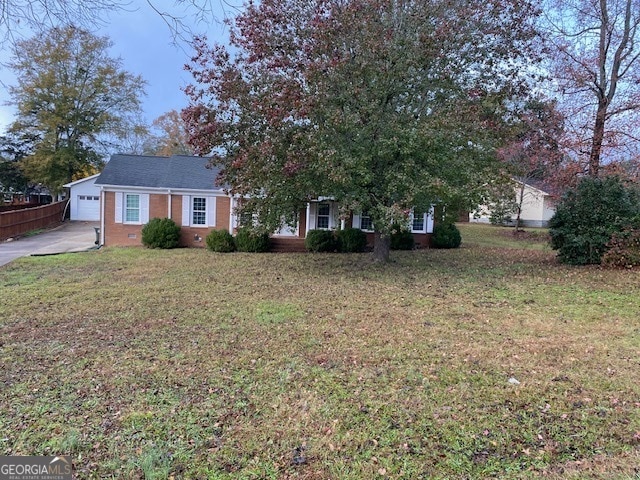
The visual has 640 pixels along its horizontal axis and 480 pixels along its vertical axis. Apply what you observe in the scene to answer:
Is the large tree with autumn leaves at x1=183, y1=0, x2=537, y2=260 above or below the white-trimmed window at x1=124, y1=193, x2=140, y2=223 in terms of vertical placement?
above

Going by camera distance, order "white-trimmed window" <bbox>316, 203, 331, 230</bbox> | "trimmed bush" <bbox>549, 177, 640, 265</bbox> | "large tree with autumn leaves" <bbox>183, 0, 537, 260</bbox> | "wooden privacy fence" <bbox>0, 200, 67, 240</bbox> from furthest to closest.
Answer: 1. "wooden privacy fence" <bbox>0, 200, 67, 240</bbox>
2. "white-trimmed window" <bbox>316, 203, 331, 230</bbox>
3. "trimmed bush" <bbox>549, 177, 640, 265</bbox>
4. "large tree with autumn leaves" <bbox>183, 0, 537, 260</bbox>

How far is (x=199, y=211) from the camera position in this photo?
16.6 metres

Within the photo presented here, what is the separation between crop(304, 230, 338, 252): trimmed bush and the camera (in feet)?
51.5

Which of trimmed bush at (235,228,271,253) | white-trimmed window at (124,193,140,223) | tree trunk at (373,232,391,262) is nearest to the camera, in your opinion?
tree trunk at (373,232,391,262)

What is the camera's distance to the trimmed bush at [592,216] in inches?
388

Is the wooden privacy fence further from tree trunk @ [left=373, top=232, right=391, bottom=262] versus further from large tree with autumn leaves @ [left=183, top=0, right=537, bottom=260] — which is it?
tree trunk @ [left=373, top=232, right=391, bottom=262]

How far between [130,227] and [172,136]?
935 inches

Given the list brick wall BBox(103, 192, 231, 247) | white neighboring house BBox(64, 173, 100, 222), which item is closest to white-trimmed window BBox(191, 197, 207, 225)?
brick wall BBox(103, 192, 231, 247)

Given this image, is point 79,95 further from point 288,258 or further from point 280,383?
point 280,383

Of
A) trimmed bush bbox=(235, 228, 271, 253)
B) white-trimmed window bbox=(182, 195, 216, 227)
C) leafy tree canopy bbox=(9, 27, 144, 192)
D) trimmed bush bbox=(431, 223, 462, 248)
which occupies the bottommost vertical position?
trimmed bush bbox=(235, 228, 271, 253)

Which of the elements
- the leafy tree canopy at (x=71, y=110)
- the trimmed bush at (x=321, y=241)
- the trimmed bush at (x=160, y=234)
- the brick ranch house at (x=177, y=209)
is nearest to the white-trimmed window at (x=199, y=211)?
the brick ranch house at (x=177, y=209)

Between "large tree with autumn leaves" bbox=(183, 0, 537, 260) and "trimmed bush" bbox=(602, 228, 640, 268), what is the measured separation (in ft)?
11.5

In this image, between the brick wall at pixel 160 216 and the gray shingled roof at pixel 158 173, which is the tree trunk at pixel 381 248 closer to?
the brick wall at pixel 160 216

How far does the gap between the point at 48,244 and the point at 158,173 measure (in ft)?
17.5
